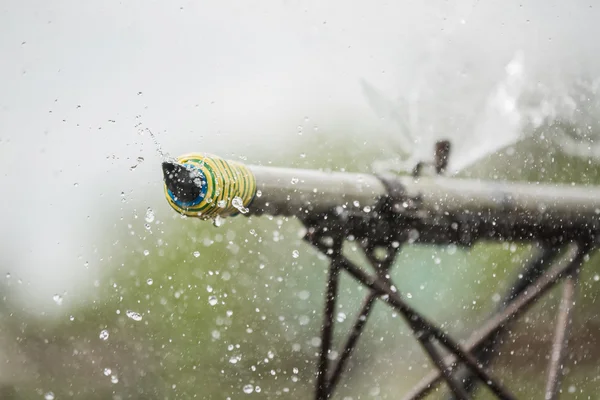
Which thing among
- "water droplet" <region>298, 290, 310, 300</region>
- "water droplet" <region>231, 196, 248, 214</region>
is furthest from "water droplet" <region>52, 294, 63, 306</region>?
"water droplet" <region>231, 196, 248, 214</region>

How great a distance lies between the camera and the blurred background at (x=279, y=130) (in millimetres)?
3396

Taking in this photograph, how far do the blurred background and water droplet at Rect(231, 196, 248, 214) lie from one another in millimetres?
1094

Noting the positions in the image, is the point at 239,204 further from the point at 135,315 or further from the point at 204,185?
the point at 135,315

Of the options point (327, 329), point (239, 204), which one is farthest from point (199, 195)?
point (327, 329)

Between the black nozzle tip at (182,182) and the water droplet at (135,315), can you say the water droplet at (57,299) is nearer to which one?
the water droplet at (135,315)

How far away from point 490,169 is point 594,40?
1123mm

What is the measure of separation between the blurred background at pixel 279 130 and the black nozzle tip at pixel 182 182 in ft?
4.13

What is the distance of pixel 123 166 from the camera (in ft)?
14.5

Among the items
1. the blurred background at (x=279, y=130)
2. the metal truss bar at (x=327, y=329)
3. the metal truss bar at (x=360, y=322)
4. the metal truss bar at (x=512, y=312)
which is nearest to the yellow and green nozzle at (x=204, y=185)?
the metal truss bar at (x=327, y=329)

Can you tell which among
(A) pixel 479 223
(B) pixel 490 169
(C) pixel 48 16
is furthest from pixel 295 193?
(C) pixel 48 16

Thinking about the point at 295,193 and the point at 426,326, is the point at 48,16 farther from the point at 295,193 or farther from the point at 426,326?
the point at 426,326

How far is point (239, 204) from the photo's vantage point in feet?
5.30

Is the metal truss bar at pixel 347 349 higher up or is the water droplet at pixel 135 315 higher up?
the metal truss bar at pixel 347 349

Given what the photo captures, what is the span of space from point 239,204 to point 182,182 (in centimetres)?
18
